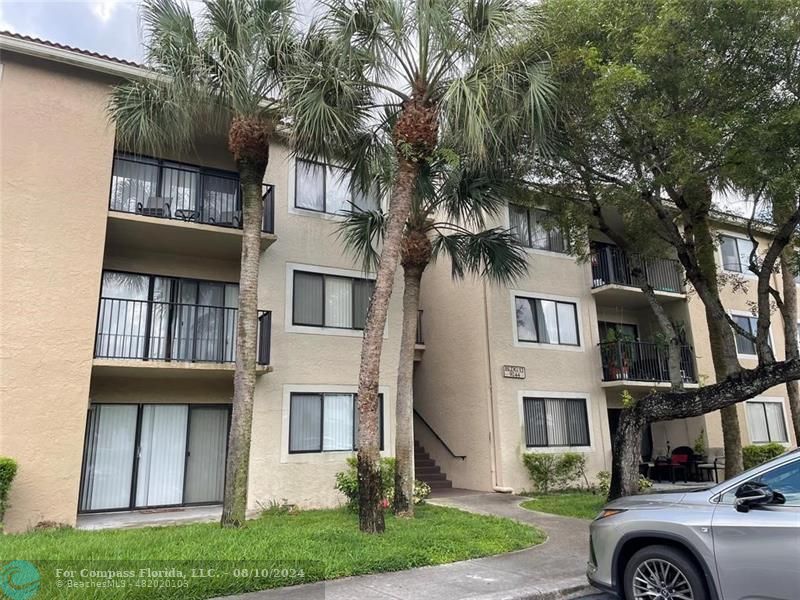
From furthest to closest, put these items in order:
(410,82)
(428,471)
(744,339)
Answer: (744,339) < (428,471) < (410,82)

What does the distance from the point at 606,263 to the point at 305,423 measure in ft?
36.6

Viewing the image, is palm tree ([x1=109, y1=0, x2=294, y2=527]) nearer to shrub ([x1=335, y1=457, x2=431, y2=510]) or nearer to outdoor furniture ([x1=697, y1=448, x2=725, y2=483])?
shrub ([x1=335, y1=457, x2=431, y2=510])

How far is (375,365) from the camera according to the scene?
8.62 meters

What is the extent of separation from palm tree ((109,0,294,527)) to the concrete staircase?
806 cm

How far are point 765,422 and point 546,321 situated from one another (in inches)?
418

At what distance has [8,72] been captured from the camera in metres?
10.9

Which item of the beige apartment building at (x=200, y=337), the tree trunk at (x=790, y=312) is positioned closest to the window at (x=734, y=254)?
the tree trunk at (x=790, y=312)

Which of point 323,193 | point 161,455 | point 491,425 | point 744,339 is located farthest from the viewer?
point 744,339

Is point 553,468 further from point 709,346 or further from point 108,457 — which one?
point 108,457

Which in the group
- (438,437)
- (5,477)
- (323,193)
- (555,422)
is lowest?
(5,477)

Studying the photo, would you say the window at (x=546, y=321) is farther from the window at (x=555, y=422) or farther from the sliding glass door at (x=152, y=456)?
the sliding glass door at (x=152, y=456)

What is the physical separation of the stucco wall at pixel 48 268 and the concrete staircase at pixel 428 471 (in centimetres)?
916

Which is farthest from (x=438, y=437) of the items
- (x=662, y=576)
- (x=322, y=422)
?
(x=662, y=576)

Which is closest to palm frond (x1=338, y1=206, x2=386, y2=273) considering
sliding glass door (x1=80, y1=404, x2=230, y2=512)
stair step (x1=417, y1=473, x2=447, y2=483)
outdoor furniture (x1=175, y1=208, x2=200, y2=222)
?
outdoor furniture (x1=175, y1=208, x2=200, y2=222)
